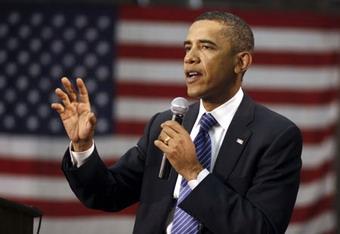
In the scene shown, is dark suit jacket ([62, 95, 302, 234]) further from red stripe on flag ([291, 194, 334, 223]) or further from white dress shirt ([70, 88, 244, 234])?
red stripe on flag ([291, 194, 334, 223])

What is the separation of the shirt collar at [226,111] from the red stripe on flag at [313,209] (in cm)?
355

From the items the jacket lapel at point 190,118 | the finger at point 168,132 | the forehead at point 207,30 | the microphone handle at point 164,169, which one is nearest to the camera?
the finger at point 168,132

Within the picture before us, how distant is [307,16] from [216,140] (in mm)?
3782

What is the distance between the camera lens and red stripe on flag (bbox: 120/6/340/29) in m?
6.87

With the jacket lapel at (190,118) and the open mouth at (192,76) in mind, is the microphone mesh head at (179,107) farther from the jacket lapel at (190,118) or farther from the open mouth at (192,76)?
the jacket lapel at (190,118)

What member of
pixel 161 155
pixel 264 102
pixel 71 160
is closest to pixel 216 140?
pixel 161 155

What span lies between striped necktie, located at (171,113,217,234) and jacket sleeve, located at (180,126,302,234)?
6cm

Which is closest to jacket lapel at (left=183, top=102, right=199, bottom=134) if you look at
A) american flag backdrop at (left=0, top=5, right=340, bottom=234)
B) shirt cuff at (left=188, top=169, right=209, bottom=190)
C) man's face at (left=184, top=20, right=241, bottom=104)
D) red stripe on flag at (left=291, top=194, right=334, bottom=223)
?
man's face at (left=184, top=20, right=241, bottom=104)

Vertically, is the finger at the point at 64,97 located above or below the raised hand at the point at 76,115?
above

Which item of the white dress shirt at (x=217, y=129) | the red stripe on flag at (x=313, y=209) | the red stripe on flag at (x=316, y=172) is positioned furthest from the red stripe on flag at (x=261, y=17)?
the white dress shirt at (x=217, y=129)

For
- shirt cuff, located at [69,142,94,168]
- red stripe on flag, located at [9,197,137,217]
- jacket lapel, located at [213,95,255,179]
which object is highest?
jacket lapel, located at [213,95,255,179]

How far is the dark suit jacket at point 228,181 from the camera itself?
3109 millimetres

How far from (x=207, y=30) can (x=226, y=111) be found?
1.10 feet

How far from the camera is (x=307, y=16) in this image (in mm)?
6938
